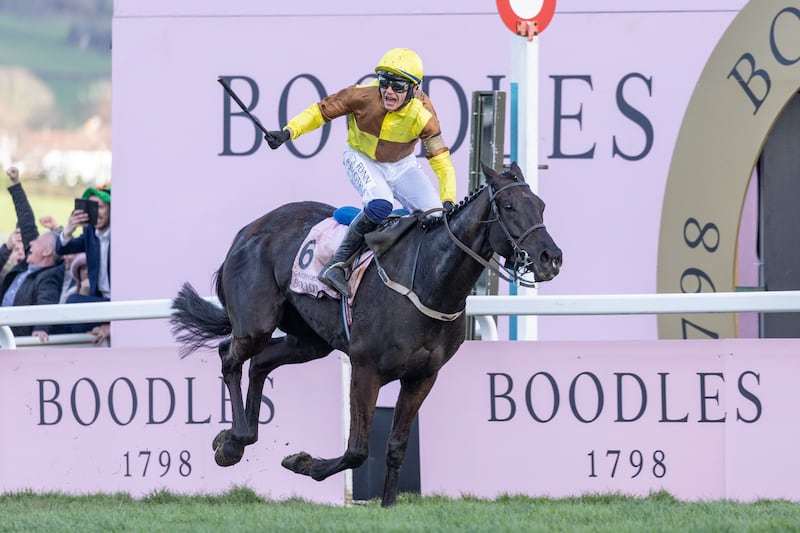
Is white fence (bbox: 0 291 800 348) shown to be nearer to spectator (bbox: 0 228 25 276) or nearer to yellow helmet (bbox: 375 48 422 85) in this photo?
yellow helmet (bbox: 375 48 422 85)

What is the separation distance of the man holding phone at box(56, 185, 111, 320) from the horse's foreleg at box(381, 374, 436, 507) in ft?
12.5

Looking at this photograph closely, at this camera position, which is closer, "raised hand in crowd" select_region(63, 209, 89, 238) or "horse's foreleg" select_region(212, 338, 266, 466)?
"horse's foreleg" select_region(212, 338, 266, 466)

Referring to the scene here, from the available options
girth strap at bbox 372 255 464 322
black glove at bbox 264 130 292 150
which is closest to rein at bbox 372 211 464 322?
girth strap at bbox 372 255 464 322

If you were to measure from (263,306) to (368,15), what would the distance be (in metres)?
3.31

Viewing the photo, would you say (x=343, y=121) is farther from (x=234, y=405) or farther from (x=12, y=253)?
(x=234, y=405)

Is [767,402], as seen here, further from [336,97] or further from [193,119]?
[193,119]

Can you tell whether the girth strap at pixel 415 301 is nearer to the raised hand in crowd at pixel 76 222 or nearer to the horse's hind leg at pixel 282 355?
the horse's hind leg at pixel 282 355

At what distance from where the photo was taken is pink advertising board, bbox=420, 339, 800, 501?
7.55 meters

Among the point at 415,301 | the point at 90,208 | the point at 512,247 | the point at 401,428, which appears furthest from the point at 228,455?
the point at 90,208

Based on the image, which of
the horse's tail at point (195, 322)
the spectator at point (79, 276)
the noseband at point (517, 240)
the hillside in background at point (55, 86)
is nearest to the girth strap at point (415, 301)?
the noseband at point (517, 240)

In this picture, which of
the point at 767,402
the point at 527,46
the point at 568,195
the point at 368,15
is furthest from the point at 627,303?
the point at 368,15

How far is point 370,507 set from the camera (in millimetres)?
6984

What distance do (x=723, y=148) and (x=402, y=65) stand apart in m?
3.48

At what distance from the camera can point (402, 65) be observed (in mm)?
7082
